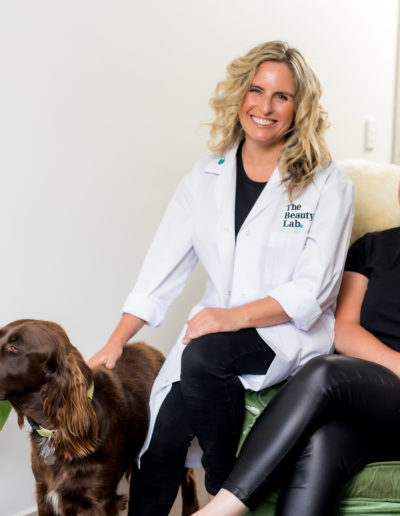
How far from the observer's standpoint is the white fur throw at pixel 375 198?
2.10m

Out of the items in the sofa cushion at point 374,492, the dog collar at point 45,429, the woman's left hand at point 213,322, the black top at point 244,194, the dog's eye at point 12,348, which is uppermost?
the black top at point 244,194

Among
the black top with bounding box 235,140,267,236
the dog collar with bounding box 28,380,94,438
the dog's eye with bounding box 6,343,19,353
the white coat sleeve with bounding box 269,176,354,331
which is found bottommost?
the dog collar with bounding box 28,380,94,438

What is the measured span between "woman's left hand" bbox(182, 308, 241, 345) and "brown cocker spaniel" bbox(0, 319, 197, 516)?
281 millimetres

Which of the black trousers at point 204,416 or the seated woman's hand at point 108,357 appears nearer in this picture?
the black trousers at point 204,416

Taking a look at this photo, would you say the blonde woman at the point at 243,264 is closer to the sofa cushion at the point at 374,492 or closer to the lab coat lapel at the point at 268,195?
the lab coat lapel at the point at 268,195

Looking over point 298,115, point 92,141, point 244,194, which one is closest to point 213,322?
point 244,194

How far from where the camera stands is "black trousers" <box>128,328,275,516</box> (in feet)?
5.29

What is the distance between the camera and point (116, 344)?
5.97 ft

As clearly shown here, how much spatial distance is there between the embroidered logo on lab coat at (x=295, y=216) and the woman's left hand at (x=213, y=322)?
0.99ft

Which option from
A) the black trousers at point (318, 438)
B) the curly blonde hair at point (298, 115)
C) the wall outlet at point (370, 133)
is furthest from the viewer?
the wall outlet at point (370, 133)

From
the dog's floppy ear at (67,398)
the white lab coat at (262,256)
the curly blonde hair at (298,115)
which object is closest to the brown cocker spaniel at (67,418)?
the dog's floppy ear at (67,398)

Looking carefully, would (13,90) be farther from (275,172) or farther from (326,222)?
(326,222)

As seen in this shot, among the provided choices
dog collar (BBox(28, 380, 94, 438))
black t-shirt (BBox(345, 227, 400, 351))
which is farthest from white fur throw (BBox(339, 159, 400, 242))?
dog collar (BBox(28, 380, 94, 438))

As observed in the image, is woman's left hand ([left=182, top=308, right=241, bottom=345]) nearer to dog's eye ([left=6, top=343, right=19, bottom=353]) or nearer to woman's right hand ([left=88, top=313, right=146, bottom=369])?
woman's right hand ([left=88, top=313, right=146, bottom=369])
